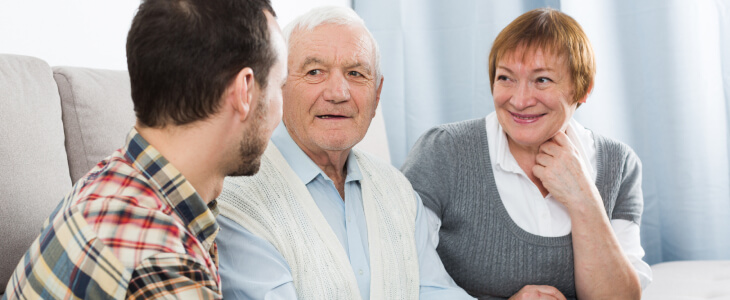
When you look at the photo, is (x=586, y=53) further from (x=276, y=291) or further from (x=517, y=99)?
(x=276, y=291)

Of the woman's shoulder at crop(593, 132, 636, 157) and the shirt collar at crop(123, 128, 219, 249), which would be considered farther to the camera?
the woman's shoulder at crop(593, 132, 636, 157)

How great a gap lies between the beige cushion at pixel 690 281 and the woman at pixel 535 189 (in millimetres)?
276

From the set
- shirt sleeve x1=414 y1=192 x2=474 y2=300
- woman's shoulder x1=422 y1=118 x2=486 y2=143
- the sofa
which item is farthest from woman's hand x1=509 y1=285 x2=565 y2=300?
the sofa

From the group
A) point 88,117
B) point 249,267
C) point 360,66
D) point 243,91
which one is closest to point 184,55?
point 243,91

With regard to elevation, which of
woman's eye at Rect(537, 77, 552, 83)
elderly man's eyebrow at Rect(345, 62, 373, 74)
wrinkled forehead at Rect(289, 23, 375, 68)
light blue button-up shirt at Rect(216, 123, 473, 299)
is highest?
wrinkled forehead at Rect(289, 23, 375, 68)

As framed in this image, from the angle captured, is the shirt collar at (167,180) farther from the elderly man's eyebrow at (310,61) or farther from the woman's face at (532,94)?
the woman's face at (532,94)

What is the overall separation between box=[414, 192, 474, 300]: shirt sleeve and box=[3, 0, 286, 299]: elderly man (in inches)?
22.5

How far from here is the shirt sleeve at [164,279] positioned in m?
0.72

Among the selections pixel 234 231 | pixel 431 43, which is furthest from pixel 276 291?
pixel 431 43

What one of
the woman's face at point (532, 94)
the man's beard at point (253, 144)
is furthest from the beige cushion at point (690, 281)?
the man's beard at point (253, 144)

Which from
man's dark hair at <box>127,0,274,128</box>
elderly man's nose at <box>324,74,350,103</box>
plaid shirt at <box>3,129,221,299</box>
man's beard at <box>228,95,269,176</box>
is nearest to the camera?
plaid shirt at <box>3,129,221,299</box>

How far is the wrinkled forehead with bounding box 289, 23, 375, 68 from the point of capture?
128 cm

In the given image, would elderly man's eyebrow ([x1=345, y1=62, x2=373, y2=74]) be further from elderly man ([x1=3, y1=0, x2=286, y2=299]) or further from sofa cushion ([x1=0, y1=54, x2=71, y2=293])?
sofa cushion ([x1=0, y1=54, x2=71, y2=293])

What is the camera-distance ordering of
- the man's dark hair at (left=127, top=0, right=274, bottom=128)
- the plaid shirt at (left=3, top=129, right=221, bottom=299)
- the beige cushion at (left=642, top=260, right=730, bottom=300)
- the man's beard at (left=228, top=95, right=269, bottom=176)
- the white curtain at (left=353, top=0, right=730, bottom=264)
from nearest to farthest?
the plaid shirt at (left=3, top=129, right=221, bottom=299) → the man's dark hair at (left=127, top=0, right=274, bottom=128) → the man's beard at (left=228, top=95, right=269, bottom=176) → the beige cushion at (left=642, top=260, right=730, bottom=300) → the white curtain at (left=353, top=0, right=730, bottom=264)
